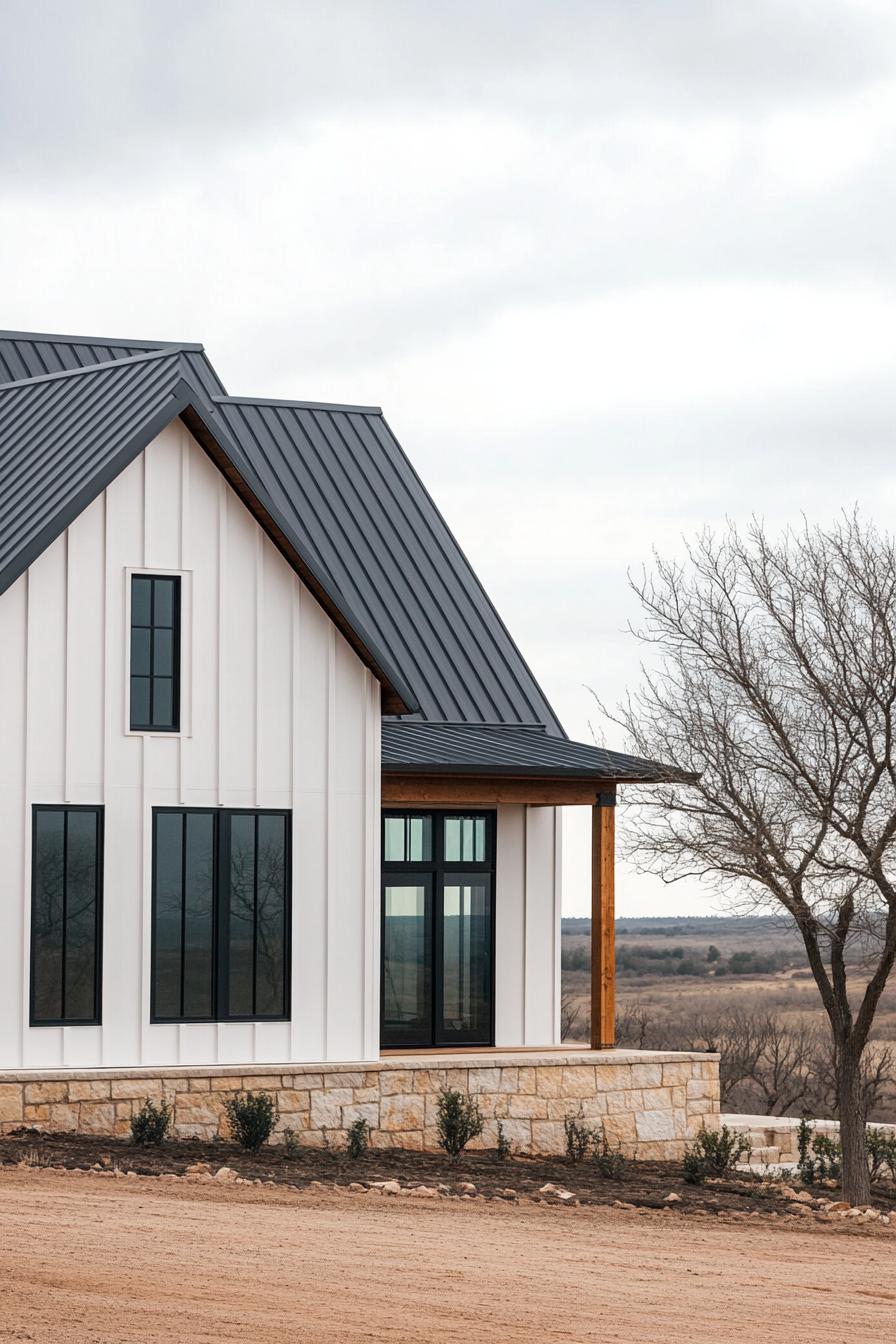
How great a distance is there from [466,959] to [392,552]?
5059mm

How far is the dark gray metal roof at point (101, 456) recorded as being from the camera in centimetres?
1806

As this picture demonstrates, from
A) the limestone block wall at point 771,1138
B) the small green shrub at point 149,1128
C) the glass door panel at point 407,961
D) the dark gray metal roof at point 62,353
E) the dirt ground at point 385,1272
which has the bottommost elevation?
the limestone block wall at point 771,1138

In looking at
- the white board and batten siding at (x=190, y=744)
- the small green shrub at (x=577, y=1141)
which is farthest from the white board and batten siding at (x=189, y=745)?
the small green shrub at (x=577, y=1141)

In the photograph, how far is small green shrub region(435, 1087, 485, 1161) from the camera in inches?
731

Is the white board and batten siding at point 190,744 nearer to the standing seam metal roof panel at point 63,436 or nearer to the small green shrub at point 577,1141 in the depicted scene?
the standing seam metal roof panel at point 63,436

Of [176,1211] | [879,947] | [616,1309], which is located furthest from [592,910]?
[616,1309]

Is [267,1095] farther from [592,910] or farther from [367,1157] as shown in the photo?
[592,910]

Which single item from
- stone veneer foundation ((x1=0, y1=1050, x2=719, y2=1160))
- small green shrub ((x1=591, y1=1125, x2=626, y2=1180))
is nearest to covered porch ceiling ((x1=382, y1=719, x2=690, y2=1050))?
stone veneer foundation ((x1=0, y1=1050, x2=719, y2=1160))

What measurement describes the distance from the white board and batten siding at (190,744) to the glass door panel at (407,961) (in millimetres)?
1718

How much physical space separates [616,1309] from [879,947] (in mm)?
10943

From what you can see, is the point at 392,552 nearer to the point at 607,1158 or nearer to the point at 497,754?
the point at 497,754

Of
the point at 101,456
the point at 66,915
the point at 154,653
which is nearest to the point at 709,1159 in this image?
the point at 66,915

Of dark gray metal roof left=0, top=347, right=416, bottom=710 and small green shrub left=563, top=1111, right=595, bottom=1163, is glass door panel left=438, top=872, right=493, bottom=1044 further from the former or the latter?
dark gray metal roof left=0, top=347, right=416, bottom=710

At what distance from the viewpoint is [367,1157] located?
705 inches
